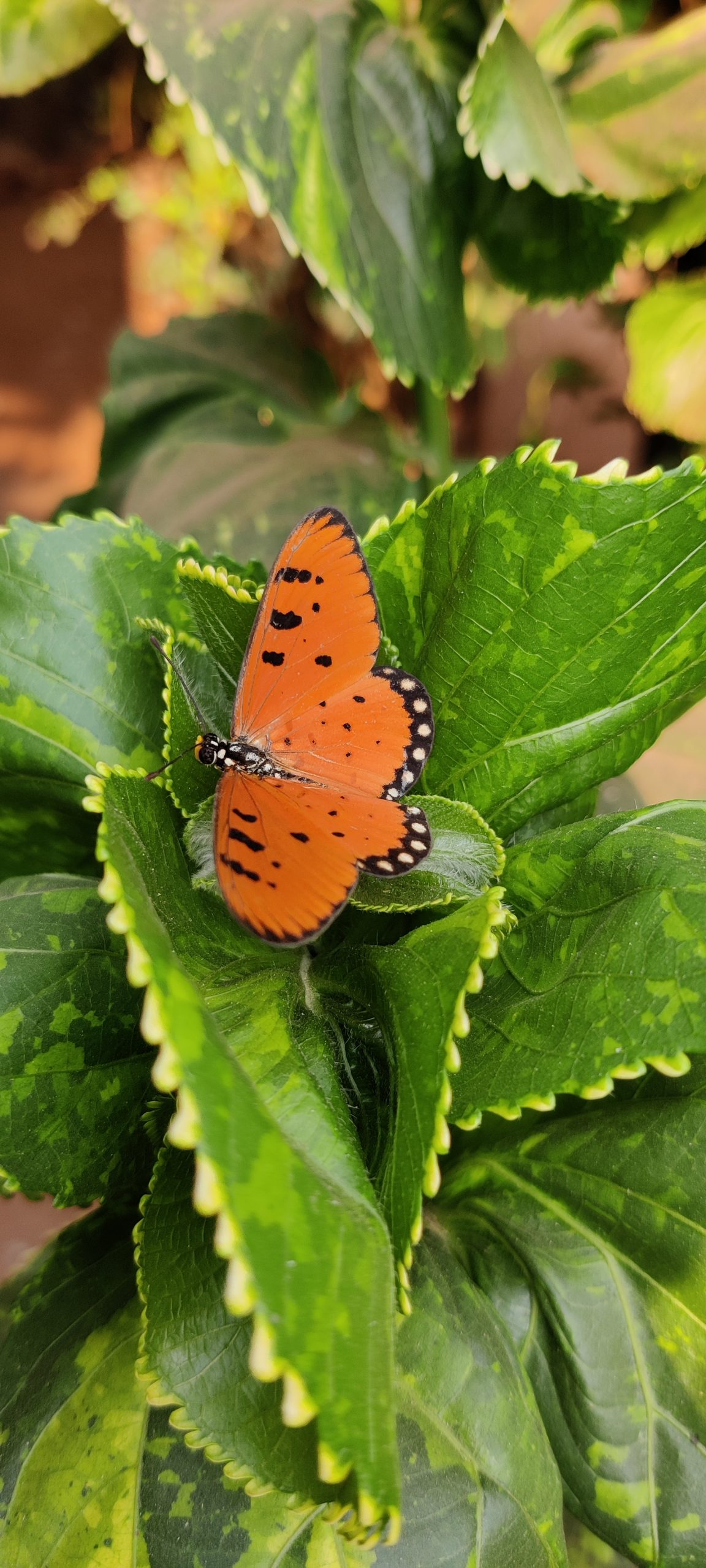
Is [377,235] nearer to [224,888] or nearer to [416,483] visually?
[416,483]

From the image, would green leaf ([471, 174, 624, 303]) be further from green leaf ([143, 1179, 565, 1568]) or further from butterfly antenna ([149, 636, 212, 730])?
green leaf ([143, 1179, 565, 1568])

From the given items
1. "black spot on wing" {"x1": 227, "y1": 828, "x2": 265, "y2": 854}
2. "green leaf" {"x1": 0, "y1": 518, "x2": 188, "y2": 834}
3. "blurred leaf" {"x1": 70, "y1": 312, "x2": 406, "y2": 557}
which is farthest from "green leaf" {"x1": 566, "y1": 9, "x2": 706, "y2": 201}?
"black spot on wing" {"x1": 227, "y1": 828, "x2": 265, "y2": 854}

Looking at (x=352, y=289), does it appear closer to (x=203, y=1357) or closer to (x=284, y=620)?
(x=284, y=620)

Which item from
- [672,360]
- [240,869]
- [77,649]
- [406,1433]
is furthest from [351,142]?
[406,1433]

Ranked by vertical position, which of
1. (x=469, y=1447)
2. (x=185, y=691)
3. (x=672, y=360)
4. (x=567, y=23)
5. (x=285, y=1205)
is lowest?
(x=469, y=1447)

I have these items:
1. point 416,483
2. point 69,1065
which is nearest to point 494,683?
point 69,1065

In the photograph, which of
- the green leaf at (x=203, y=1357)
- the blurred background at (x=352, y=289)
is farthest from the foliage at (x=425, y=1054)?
the blurred background at (x=352, y=289)

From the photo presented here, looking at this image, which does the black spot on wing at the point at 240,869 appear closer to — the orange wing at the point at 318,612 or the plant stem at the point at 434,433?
the orange wing at the point at 318,612
